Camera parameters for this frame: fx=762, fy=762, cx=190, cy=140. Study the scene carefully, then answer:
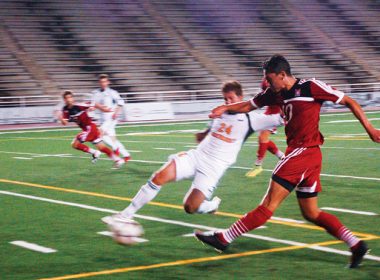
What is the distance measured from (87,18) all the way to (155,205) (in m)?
34.0

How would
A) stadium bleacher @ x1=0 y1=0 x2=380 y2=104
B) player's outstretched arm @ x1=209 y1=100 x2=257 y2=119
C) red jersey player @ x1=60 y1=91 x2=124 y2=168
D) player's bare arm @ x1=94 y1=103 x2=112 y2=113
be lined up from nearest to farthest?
1. player's outstretched arm @ x1=209 y1=100 x2=257 y2=119
2. red jersey player @ x1=60 y1=91 x2=124 y2=168
3. player's bare arm @ x1=94 y1=103 x2=112 y2=113
4. stadium bleacher @ x1=0 y1=0 x2=380 y2=104

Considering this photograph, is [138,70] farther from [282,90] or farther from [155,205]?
[282,90]

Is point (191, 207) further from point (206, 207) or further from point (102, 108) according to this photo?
point (102, 108)

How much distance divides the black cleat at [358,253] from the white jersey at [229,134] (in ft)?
6.04

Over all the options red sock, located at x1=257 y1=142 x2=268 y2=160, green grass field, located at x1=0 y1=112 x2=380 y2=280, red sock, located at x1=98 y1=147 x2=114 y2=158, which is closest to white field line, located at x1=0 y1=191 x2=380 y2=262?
green grass field, located at x1=0 y1=112 x2=380 y2=280

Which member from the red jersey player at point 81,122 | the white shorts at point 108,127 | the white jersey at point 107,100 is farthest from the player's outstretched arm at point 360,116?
the white jersey at point 107,100

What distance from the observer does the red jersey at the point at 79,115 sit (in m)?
16.0

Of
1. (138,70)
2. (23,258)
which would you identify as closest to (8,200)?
(23,258)

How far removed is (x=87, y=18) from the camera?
42875mm

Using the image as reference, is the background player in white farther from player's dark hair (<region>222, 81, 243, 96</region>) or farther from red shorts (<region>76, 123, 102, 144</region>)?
player's dark hair (<region>222, 81, 243, 96</region>)

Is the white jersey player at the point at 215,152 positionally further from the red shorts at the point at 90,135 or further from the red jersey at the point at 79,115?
the red jersey at the point at 79,115

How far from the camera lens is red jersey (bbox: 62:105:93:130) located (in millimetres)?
15977

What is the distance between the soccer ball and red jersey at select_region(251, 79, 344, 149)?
5.54 ft

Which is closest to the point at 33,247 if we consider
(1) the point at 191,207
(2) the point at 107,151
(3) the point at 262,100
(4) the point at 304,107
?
(1) the point at 191,207
